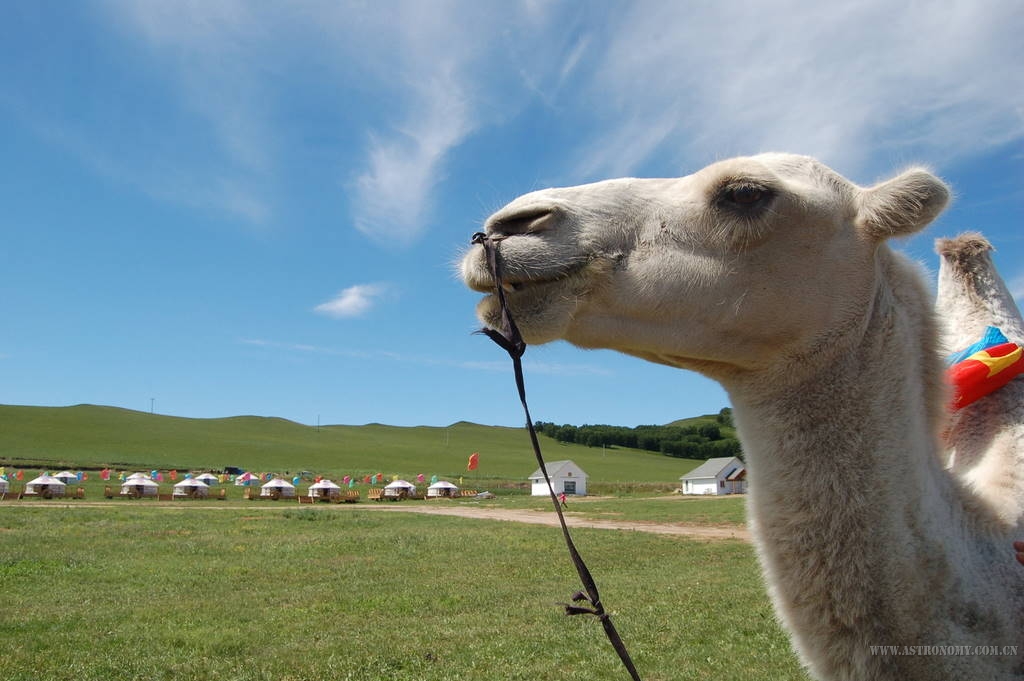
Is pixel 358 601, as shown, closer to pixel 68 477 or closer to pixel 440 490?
pixel 440 490

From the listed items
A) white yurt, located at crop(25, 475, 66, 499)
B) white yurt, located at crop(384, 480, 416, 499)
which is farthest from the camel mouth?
white yurt, located at crop(384, 480, 416, 499)

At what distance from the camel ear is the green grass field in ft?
21.8

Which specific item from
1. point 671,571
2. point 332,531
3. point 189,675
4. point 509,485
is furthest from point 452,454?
point 189,675

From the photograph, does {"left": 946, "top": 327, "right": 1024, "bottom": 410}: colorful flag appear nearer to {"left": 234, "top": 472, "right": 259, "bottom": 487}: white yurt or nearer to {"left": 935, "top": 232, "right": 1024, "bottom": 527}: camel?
{"left": 935, "top": 232, "right": 1024, "bottom": 527}: camel

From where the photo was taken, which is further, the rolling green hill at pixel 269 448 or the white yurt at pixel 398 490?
the rolling green hill at pixel 269 448

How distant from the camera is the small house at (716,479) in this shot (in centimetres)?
7912

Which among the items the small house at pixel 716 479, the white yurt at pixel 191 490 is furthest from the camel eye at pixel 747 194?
the small house at pixel 716 479

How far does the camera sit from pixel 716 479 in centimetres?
7944

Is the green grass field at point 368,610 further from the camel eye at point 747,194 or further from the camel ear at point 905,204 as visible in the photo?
the camel eye at point 747,194

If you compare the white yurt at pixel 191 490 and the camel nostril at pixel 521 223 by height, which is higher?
the camel nostril at pixel 521 223

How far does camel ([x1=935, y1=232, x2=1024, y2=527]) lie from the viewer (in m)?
2.43

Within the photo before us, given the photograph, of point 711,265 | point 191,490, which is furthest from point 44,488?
point 711,265

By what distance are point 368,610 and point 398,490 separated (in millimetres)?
50060

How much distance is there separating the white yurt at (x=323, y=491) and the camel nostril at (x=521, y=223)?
178 ft
